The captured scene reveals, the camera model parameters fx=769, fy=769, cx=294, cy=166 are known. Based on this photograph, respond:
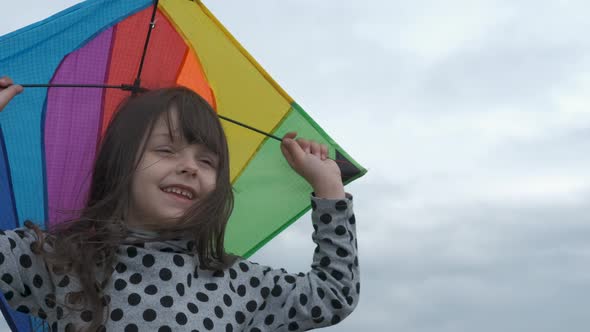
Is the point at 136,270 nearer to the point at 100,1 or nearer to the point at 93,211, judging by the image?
the point at 93,211

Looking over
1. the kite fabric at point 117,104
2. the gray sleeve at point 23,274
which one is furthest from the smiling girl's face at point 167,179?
the kite fabric at point 117,104

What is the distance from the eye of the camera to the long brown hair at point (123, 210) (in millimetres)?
2371

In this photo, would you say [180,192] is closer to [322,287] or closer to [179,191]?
[179,191]

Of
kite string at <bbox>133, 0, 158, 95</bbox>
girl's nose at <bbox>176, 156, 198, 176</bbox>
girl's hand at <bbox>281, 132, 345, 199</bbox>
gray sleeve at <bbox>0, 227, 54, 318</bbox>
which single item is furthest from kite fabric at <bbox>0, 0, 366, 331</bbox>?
girl's nose at <bbox>176, 156, 198, 176</bbox>

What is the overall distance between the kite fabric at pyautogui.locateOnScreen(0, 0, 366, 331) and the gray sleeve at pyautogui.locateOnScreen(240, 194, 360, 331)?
492mm

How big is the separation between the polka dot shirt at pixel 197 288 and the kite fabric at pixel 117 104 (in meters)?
0.48

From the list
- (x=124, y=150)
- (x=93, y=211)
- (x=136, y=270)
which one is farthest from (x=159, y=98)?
(x=136, y=270)

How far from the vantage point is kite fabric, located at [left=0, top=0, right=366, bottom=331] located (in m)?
2.98

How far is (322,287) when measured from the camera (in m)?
2.60

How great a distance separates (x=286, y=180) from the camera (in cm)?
320

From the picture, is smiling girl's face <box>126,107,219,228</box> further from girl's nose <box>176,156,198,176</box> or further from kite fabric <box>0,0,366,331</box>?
kite fabric <box>0,0,366,331</box>

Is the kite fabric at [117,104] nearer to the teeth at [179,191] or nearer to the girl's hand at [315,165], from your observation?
the girl's hand at [315,165]

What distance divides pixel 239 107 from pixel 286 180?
359mm

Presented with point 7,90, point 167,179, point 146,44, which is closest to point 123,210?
point 167,179
